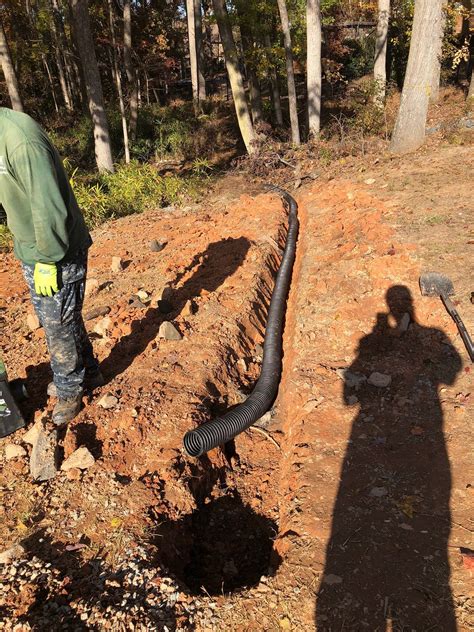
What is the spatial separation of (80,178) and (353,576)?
10.3 meters

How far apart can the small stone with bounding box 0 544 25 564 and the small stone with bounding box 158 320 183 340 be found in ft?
7.57

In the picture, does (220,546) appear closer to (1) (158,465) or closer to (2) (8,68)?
(1) (158,465)

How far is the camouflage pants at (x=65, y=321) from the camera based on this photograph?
305 centimetres

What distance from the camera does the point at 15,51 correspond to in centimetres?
1850

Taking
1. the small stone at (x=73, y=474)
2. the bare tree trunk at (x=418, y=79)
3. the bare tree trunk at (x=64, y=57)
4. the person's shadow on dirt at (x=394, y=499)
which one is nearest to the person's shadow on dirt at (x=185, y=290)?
the small stone at (x=73, y=474)

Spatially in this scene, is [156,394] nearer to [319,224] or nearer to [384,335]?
[384,335]

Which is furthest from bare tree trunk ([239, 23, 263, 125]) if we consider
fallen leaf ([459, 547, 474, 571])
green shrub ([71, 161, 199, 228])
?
fallen leaf ([459, 547, 474, 571])

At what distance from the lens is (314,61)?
11.1 m

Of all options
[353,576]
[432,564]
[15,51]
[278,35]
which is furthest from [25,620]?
[15,51]

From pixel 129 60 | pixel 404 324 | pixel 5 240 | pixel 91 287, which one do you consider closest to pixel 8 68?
pixel 129 60

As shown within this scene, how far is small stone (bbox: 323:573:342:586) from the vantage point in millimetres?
2428

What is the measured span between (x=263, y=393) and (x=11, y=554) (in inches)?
92.9

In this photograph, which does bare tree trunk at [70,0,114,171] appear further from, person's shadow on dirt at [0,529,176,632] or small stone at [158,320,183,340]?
person's shadow on dirt at [0,529,176,632]

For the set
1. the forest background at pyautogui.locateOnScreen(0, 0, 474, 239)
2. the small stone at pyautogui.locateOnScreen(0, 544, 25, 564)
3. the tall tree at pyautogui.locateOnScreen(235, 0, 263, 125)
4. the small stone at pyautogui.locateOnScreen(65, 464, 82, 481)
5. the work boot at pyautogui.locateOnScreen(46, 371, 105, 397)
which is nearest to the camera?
the small stone at pyautogui.locateOnScreen(0, 544, 25, 564)
